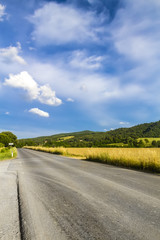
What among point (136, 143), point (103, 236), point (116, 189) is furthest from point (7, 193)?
point (136, 143)

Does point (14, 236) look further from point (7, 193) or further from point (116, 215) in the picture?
point (7, 193)

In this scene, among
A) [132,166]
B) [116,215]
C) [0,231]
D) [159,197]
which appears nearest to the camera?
[0,231]

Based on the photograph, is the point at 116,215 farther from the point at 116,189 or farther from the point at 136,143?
the point at 136,143


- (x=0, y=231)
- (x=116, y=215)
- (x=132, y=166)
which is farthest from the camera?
(x=132, y=166)

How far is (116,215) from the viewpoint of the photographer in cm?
291

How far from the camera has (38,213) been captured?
3146 mm

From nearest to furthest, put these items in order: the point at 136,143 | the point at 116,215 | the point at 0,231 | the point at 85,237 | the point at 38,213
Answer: the point at 85,237
the point at 0,231
the point at 116,215
the point at 38,213
the point at 136,143

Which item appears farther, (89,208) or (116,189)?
(116,189)

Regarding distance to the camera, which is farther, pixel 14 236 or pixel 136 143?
pixel 136 143

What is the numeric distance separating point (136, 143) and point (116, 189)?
88818 millimetres

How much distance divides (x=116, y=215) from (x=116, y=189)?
194 cm

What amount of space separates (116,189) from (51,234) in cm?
294

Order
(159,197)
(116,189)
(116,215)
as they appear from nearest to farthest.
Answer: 1. (116,215)
2. (159,197)
3. (116,189)

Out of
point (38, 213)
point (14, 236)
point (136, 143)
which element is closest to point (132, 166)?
point (38, 213)
